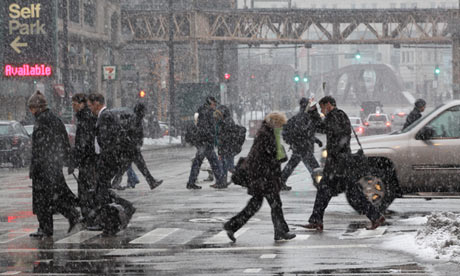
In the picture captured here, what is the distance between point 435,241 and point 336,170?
2340 millimetres

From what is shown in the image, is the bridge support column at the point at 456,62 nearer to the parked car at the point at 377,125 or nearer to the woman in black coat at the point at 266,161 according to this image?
the parked car at the point at 377,125

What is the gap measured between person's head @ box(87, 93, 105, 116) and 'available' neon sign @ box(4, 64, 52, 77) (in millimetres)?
31531

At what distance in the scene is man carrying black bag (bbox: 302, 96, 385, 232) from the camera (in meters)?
12.5

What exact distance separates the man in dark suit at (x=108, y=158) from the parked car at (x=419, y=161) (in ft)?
12.3

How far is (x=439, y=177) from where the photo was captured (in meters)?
14.3

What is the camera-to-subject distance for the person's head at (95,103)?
13.5 m

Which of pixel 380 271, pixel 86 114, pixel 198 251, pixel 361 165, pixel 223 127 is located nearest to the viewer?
pixel 380 271

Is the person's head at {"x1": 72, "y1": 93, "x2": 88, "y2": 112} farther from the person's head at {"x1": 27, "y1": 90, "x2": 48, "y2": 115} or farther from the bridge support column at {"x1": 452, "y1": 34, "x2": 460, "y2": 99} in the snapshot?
the bridge support column at {"x1": 452, "y1": 34, "x2": 460, "y2": 99}

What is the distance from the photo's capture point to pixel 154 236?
12.3 metres

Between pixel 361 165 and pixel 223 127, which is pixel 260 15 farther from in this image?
pixel 361 165

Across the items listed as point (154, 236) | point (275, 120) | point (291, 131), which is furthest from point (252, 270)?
point (291, 131)

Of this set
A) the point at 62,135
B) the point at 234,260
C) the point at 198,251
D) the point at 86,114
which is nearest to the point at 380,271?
the point at 234,260

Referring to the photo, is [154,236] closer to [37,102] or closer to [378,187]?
[37,102]

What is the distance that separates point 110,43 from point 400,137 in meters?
46.3
